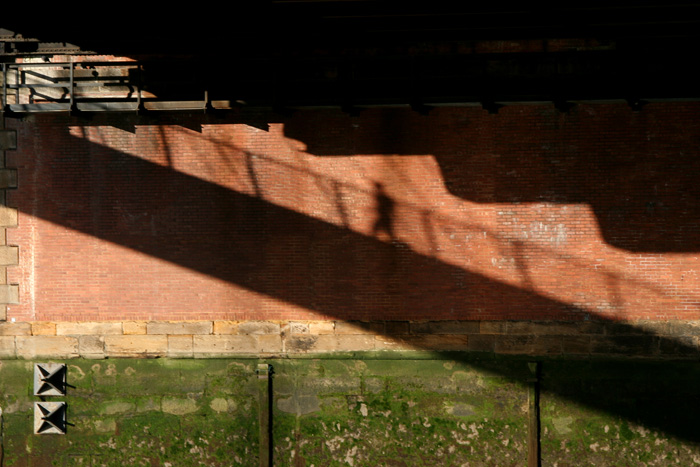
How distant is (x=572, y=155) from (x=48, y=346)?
994 centimetres

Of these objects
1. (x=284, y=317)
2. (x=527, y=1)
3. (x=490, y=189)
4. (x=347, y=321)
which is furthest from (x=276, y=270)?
(x=527, y=1)

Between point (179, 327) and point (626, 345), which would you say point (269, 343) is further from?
point (626, 345)

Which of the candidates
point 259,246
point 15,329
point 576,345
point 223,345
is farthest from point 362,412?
point 15,329

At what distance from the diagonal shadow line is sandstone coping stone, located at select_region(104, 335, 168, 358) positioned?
58.5 inches

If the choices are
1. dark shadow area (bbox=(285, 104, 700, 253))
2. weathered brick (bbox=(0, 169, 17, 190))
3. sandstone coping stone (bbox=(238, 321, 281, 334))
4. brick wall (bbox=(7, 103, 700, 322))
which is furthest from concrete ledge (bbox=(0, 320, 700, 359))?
weathered brick (bbox=(0, 169, 17, 190))

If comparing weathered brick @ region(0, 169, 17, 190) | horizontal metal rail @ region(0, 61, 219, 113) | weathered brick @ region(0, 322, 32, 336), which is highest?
horizontal metal rail @ region(0, 61, 219, 113)

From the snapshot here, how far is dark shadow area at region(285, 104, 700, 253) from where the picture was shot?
27.0 ft

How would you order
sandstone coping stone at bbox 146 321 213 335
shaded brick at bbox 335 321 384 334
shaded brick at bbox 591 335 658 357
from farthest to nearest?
sandstone coping stone at bbox 146 321 213 335, shaded brick at bbox 335 321 384 334, shaded brick at bbox 591 335 658 357

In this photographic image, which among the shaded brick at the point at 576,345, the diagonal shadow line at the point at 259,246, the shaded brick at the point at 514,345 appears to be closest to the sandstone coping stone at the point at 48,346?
the diagonal shadow line at the point at 259,246

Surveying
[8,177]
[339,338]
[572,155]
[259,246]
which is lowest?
[339,338]

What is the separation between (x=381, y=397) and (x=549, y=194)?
15.2ft

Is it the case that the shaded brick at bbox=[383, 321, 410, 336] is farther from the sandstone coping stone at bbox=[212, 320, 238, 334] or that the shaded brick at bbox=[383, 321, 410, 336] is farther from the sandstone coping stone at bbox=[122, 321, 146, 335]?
the sandstone coping stone at bbox=[122, 321, 146, 335]

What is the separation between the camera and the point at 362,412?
8609 mm

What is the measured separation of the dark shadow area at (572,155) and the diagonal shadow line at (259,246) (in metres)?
1.54
